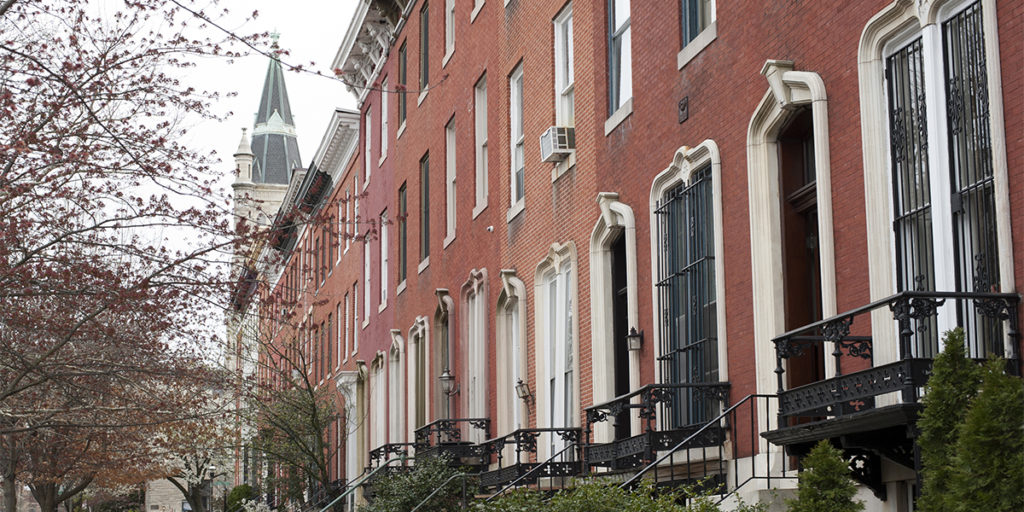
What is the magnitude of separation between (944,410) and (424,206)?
21292 mm

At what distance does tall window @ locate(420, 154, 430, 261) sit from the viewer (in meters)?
28.3

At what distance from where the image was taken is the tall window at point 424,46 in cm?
2877

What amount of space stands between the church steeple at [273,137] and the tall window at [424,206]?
73.1 metres

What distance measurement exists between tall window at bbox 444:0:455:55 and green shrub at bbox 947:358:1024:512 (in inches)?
789

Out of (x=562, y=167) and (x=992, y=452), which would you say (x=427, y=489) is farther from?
(x=992, y=452)

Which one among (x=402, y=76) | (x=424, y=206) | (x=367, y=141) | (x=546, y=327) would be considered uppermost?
(x=402, y=76)

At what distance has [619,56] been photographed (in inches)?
665

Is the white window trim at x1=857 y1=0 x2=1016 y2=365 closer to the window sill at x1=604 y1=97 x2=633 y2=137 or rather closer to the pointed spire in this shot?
the window sill at x1=604 y1=97 x2=633 y2=137

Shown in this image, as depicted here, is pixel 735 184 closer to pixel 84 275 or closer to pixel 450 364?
pixel 84 275

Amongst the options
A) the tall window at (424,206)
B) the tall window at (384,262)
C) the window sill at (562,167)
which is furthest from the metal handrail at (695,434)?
the tall window at (384,262)

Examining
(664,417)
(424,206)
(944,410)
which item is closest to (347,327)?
(424,206)

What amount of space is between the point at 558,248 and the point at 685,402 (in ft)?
15.7

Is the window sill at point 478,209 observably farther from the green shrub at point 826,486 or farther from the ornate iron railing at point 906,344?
the green shrub at point 826,486

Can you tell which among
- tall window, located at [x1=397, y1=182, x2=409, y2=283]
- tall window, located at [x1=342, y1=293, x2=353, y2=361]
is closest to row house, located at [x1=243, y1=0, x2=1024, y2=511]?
tall window, located at [x1=397, y1=182, x2=409, y2=283]
